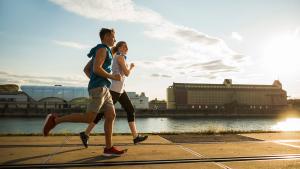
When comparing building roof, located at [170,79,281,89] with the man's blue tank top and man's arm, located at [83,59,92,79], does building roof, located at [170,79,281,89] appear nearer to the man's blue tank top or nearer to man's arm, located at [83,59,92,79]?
man's arm, located at [83,59,92,79]

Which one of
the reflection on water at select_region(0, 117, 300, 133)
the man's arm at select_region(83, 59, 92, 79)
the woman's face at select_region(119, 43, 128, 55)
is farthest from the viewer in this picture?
the reflection on water at select_region(0, 117, 300, 133)

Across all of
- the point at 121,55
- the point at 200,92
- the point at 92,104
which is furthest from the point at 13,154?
the point at 200,92

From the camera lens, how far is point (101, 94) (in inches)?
140

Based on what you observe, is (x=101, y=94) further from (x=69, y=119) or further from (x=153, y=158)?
(x=153, y=158)

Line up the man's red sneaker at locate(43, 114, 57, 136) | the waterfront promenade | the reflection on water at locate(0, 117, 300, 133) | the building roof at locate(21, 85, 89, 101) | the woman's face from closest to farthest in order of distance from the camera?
the waterfront promenade → the man's red sneaker at locate(43, 114, 57, 136) → the woman's face → the reflection on water at locate(0, 117, 300, 133) → the building roof at locate(21, 85, 89, 101)

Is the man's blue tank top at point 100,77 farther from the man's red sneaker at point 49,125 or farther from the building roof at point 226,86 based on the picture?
the building roof at point 226,86

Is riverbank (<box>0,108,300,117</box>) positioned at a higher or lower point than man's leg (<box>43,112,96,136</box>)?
lower

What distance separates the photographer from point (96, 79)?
3.62 m

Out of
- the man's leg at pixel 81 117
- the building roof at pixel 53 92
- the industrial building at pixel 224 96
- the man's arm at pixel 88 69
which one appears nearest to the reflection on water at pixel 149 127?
the man's arm at pixel 88 69

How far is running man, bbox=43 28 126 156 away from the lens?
11.5 feet

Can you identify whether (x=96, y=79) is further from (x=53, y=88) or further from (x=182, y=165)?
(x=53, y=88)

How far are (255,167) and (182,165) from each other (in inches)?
29.4

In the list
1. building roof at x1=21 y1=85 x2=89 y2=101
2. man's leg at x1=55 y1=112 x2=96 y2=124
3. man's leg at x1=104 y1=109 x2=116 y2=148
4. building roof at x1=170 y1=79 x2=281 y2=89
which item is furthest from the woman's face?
building roof at x1=170 y1=79 x2=281 y2=89

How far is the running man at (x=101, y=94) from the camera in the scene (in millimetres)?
3508
